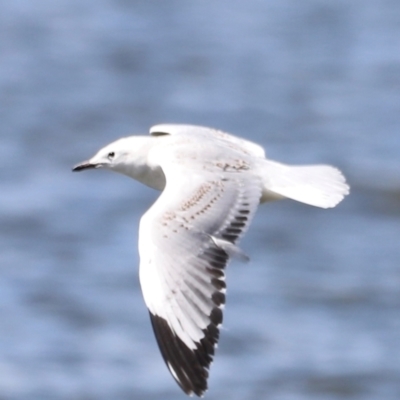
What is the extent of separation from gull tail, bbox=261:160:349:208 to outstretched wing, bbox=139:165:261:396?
223 mm

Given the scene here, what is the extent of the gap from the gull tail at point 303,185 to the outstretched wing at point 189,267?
0.73 feet

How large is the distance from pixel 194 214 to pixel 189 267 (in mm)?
294

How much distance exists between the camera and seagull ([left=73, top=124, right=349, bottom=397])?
555cm

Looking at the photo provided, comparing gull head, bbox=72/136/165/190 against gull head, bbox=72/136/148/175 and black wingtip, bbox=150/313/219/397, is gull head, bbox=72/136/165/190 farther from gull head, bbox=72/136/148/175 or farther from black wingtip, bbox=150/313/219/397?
black wingtip, bbox=150/313/219/397

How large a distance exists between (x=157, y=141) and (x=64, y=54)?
39.8 ft

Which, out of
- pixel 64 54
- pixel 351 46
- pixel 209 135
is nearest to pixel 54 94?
pixel 64 54

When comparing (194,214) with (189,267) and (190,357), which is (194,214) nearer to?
(189,267)

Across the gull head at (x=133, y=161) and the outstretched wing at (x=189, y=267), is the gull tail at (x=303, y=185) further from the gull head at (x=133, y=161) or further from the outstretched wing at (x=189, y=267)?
the gull head at (x=133, y=161)

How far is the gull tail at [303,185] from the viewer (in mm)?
6246

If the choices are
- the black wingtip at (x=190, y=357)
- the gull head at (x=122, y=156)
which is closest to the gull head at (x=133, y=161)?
the gull head at (x=122, y=156)

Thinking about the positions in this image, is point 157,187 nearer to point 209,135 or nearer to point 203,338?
point 209,135

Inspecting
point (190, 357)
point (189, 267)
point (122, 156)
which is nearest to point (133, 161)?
point (122, 156)

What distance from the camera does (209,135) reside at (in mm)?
6793

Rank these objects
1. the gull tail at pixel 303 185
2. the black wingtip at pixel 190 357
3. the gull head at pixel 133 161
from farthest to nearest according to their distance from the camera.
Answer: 1. the gull head at pixel 133 161
2. the gull tail at pixel 303 185
3. the black wingtip at pixel 190 357
